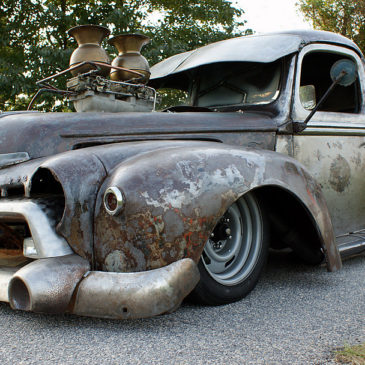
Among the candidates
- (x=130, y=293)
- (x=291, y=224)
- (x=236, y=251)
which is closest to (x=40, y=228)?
(x=130, y=293)

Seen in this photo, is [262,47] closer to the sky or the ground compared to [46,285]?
closer to the sky

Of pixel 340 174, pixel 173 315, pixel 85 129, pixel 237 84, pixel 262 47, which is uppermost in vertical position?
pixel 262 47

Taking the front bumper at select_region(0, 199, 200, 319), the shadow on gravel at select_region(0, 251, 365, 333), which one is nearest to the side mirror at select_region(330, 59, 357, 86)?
the shadow on gravel at select_region(0, 251, 365, 333)

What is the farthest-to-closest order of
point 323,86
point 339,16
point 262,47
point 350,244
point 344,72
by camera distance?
point 339,16
point 323,86
point 262,47
point 350,244
point 344,72

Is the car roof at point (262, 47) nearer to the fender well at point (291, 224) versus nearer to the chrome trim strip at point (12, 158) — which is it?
the fender well at point (291, 224)

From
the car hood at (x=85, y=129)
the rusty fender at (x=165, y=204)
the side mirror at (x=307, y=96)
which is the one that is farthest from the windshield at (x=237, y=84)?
the rusty fender at (x=165, y=204)

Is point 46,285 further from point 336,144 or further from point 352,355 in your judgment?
point 336,144

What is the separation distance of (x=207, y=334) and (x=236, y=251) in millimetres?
724

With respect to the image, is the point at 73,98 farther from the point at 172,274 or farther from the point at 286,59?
the point at 172,274

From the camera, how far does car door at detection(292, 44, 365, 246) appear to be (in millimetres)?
3416

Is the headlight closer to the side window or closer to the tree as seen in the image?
the side window

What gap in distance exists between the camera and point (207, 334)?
211 cm

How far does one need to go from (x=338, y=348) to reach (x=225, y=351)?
18.3 inches

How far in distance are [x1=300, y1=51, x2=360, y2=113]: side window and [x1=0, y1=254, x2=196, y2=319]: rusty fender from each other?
2070 mm
